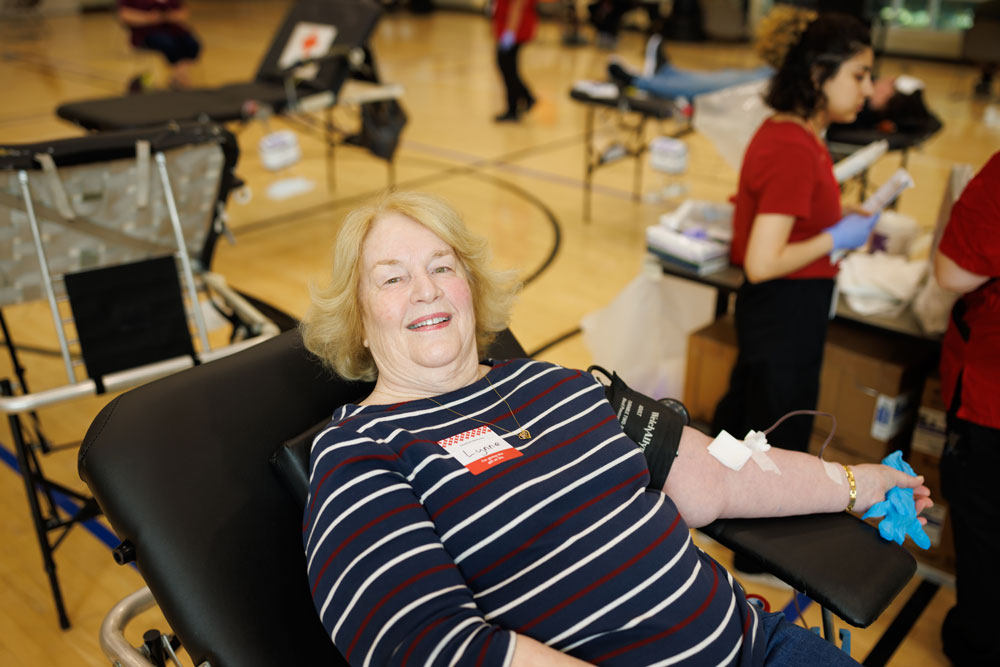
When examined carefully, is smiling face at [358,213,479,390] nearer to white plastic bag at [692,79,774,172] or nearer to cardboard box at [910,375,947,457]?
cardboard box at [910,375,947,457]

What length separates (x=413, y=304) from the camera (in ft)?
4.12

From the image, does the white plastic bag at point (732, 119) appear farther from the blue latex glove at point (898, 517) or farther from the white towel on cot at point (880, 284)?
the blue latex glove at point (898, 517)

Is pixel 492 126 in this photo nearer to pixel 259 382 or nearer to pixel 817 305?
pixel 817 305

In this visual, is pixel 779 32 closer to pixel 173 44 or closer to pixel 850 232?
pixel 850 232

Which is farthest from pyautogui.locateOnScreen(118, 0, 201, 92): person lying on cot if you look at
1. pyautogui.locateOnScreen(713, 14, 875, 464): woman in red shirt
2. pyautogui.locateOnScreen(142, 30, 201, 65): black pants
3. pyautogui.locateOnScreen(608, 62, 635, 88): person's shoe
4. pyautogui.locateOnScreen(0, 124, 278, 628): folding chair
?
pyautogui.locateOnScreen(713, 14, 875, 464): woman in red shirt

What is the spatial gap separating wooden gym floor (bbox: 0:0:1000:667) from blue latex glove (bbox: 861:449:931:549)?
0.64m

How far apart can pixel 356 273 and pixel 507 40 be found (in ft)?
17.6

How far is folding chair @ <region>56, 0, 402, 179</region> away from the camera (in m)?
3.56

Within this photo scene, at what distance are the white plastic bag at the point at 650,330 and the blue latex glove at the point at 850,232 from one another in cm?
70

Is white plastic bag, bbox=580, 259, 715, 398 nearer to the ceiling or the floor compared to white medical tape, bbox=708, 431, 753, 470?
nearer to the floor

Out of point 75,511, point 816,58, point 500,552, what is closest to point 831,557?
point 500,552

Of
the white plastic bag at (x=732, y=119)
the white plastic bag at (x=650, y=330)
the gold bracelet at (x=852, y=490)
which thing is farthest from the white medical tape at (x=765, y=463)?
the white plastic bag at (x=732, y=119)

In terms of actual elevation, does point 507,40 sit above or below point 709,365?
above

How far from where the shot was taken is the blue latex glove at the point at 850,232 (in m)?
1.88
